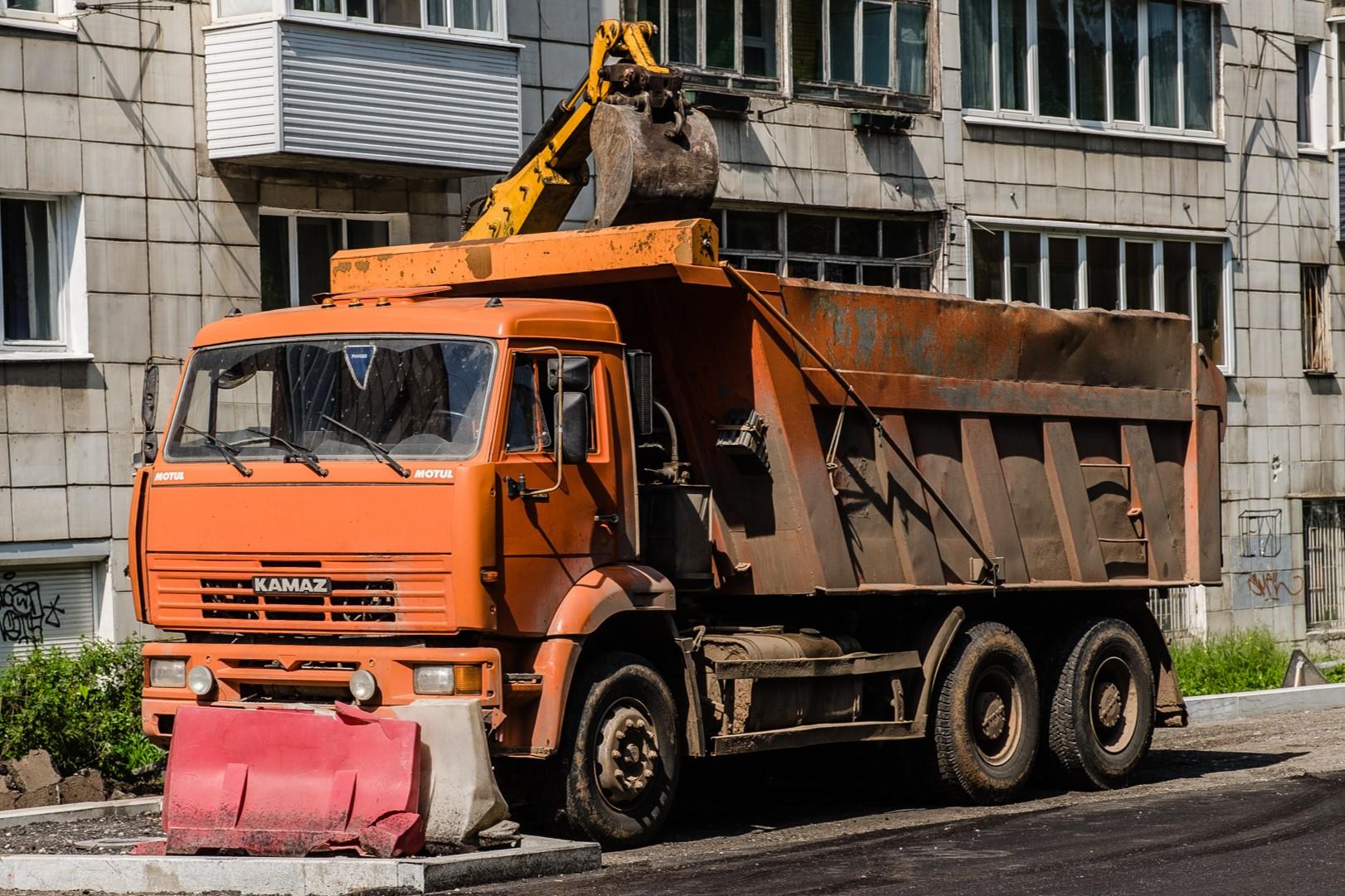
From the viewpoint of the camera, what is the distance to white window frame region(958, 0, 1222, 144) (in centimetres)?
2406

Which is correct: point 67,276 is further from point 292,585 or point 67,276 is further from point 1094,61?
point 1094,61

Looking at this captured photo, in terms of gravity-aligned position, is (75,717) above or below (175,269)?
below

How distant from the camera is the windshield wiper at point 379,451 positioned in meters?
10.1

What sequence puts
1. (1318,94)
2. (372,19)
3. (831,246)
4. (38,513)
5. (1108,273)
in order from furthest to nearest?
(1318,94) < (1108,273) < (831,246) < (372,19) < (38,513)

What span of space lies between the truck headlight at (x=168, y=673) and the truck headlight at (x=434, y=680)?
1.37 meters

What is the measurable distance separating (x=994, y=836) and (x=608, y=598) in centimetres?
247

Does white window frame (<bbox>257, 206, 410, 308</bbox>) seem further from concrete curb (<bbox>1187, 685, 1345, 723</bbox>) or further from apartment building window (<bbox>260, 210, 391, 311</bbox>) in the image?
concrete curb (<bbox>1187, 685, 1345, 723</bbox>)

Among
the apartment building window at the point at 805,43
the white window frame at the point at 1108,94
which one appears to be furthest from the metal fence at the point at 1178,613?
the apartment building window at the point at 805,43

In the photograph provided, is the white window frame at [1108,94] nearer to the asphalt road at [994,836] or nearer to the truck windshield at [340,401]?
the asphalt road at [994,836]

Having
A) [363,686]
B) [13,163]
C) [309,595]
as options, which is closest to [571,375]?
[309,595]

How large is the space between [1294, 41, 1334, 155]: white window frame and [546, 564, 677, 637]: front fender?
63.4 feet

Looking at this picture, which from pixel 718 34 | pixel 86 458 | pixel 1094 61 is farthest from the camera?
pixel 1094 61

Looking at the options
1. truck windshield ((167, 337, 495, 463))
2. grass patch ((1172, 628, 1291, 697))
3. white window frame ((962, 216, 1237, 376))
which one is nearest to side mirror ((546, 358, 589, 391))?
truck windshield ((167, 337, 495, 463))

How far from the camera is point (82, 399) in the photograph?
16.6 meters
